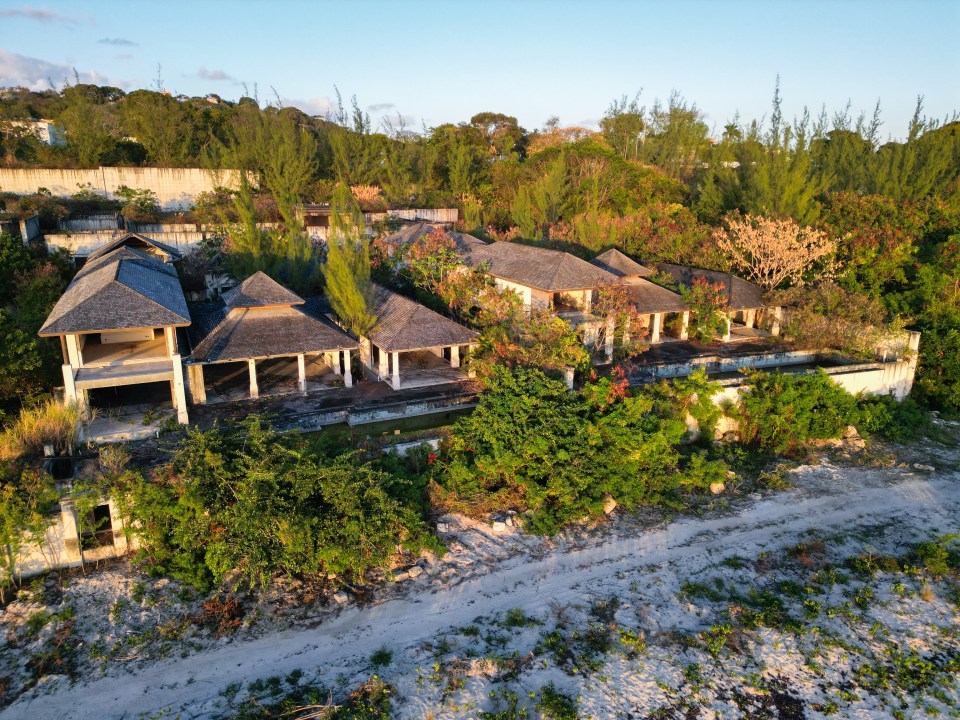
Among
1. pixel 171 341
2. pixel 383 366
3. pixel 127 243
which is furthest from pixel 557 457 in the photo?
pixel 127 243

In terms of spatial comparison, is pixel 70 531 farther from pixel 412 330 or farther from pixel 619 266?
pixel 619 266

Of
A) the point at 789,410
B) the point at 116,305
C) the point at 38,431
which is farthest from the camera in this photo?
the point at 789,410

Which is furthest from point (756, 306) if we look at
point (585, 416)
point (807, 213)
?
point (585, 416)

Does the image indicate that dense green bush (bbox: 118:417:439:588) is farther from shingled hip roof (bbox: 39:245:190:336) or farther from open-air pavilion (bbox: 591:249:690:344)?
open-air pavilion (bbox: 591:249:690:344)

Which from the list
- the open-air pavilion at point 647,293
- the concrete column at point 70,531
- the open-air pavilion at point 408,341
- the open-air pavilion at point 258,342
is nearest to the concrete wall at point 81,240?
the open-air pavilion at point 258,342

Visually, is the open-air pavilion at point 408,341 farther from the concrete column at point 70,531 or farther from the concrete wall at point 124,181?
the concrete wall at point 124,181

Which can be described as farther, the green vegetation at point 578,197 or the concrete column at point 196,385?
the green vegetation at point 578,197

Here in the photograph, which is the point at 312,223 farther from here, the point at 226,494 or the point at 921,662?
the point at 921,662
